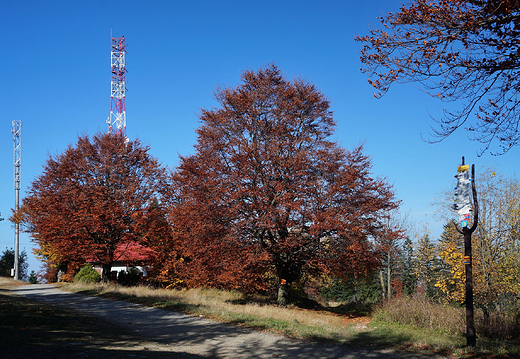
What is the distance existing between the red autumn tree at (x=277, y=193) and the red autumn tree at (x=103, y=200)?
847 cm

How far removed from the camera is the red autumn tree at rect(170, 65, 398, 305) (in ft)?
55.1

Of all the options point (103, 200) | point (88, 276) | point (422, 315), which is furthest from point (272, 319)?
point (88, 276)

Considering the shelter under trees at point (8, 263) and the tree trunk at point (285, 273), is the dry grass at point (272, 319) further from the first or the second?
the shelter under trees at point (8, 263)

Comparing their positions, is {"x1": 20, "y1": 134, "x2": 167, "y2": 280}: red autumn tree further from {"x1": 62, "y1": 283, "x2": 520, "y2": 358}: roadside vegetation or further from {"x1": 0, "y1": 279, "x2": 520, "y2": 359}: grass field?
{"x1": 0, "y1": 279, "x2": 520, "y2": 359}: grass field

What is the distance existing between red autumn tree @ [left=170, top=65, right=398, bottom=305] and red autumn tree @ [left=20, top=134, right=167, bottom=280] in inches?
334

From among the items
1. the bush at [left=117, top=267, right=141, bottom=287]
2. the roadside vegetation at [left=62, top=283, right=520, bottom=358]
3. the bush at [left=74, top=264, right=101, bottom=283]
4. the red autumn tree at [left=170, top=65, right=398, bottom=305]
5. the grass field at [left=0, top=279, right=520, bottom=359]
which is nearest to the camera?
the grass field at [left=0, top=279, right=520, bottom=359]

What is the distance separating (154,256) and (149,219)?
8.62 ft

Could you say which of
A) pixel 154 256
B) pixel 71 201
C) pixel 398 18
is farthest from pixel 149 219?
pixel 398 18

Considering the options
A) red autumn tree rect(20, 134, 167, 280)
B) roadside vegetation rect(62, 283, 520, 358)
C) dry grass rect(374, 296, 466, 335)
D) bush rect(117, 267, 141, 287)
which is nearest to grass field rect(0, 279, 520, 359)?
roadside vegetation rect(62, 283, 520, 358)

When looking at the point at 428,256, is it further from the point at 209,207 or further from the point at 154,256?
the point at 154,256

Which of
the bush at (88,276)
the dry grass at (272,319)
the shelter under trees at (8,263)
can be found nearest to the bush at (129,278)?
the bush at (88,276)

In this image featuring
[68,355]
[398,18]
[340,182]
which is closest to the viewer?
[68,355]

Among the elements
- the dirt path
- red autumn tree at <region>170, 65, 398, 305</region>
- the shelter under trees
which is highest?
red autumn tree at <region>170, 65, 398, 305</region>

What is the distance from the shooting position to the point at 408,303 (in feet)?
44.3
